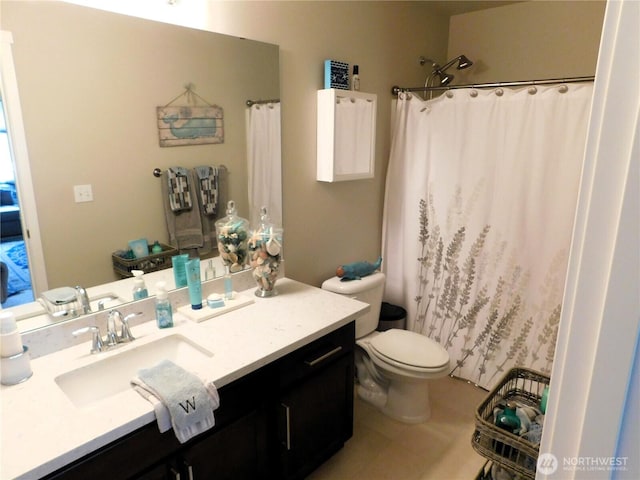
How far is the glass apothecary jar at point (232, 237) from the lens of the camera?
6.26ft

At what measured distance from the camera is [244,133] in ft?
6.37

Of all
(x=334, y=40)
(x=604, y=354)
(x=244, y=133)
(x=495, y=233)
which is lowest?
(x=495, y=233)

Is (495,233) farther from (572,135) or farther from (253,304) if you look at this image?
(253,304)

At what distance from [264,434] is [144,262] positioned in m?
0.82

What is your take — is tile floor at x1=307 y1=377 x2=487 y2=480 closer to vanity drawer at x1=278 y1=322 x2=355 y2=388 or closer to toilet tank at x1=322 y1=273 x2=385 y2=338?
toilet tank at x1=322 y1=273 x2=385 y2=338

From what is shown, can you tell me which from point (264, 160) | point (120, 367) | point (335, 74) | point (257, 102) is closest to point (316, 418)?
point (120, 367)

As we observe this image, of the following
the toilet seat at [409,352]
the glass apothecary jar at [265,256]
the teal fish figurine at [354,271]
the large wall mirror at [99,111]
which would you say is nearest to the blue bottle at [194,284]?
the large wall mirror at [99,111]

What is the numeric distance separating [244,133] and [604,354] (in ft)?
5.76

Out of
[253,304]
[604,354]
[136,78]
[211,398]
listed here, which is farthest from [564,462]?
[136,78]

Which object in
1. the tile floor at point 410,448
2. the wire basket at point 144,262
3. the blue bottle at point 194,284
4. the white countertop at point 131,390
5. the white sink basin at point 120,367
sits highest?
the wire basket at point 144,262

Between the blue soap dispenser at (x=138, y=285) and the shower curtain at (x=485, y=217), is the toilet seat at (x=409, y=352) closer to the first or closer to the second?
the shower curtain at (x=485, y=217)

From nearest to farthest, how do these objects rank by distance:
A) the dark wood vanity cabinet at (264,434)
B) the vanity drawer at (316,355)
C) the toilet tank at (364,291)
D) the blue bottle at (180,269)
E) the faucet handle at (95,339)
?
the dark wood vanity cabinet at (264,434) → the faucet handle at (95,339) → the vanity drawer at (316,355) → the blue bottle at (180,269) → the toilet tank at (364,291)

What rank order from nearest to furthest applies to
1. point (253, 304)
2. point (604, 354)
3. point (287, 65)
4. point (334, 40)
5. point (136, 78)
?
point (604, 354) → point (136, 78) → point (253, 304) → point (287, 65) → point (334, 40)

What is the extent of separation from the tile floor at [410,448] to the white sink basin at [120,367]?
0.90 meters
